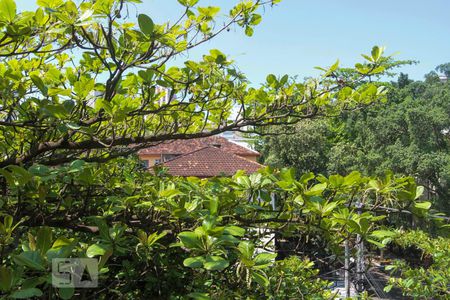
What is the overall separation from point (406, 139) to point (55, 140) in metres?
19.6

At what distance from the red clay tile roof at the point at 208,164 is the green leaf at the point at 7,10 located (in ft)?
52.2

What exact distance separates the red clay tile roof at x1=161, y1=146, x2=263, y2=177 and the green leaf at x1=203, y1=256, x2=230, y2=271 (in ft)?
53.2

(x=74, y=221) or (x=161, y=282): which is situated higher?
(x=74, y=221)

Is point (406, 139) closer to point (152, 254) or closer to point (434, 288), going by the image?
point (434, 288)

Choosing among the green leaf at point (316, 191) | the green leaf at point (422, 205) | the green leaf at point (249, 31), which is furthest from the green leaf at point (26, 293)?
the green leaf at point (249, 31)

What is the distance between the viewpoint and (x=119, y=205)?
1289mm

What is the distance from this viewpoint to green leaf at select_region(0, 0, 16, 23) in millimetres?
1156

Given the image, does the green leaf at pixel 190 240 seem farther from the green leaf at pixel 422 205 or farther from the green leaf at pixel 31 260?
the green leaf at pixel 422 205

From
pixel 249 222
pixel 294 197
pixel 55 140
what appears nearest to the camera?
pixel 294 197

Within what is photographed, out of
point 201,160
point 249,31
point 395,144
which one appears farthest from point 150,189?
point 395,144

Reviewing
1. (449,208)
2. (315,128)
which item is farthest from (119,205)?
(315,128)

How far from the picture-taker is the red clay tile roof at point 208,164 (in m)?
17.6

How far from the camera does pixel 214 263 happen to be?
883mm

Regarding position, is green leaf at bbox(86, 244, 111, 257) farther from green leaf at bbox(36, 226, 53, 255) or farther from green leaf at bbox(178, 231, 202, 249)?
green leaf at bbox(178, 231, 202, 249)
